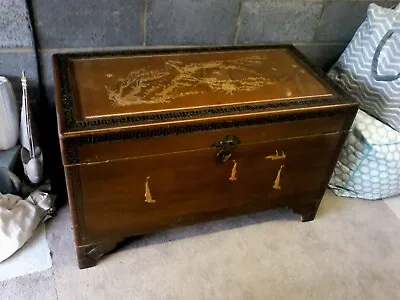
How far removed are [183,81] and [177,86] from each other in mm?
38

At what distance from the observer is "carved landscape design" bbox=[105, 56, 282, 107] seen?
120 cm

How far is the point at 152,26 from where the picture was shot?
1.47 meters

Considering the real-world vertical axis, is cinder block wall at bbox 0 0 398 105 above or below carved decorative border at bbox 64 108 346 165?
above

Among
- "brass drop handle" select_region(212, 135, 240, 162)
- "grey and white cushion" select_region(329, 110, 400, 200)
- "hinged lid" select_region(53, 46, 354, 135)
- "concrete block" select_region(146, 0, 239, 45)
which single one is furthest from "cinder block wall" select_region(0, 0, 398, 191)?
"brass drop handle" select_region(212, 135, 240, 162)

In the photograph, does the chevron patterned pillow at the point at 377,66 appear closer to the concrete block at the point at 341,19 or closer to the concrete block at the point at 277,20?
the concrete block at the point at 341,19

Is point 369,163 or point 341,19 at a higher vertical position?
point 341,19

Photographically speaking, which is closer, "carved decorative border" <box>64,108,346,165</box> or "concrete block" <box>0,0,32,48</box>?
"carved decorative border" <box>64,108,346,165</box>

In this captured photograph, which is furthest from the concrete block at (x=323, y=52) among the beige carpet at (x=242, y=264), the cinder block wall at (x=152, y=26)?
the beige carpet at (x=242, y=264)

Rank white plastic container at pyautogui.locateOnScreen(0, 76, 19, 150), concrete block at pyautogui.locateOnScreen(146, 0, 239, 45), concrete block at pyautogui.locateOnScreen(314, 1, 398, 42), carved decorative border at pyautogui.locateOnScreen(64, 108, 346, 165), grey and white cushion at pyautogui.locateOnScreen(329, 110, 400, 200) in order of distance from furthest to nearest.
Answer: concrete block at pyautogui.locateOnScreen(314, 1, 398, 42), grey and white cushion at pyautogui.locateOnScreen(329, 110, 400, 200), concrete block at pyautogui.locateOnScreen(146, 0, 239, 45), white plastic container at pyautogui.locateOnScreen(0, 76, 19, 150), carved decorative border at pyautogui.locateOnScreen(64, 108, 346, 165)

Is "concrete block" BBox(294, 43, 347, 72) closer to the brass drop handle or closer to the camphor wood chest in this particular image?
the camphor wood chest

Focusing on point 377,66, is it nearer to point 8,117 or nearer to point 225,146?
point 225,146

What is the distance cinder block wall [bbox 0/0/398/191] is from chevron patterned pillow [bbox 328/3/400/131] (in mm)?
114

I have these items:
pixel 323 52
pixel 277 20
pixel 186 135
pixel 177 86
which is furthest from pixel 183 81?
pixel 323 52

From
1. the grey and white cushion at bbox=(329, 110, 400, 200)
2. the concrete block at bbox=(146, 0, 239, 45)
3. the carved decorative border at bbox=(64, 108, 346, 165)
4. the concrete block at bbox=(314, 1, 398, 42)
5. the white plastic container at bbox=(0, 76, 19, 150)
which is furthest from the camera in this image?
the concrete block at bbox=(314, 1, 398, 42)
